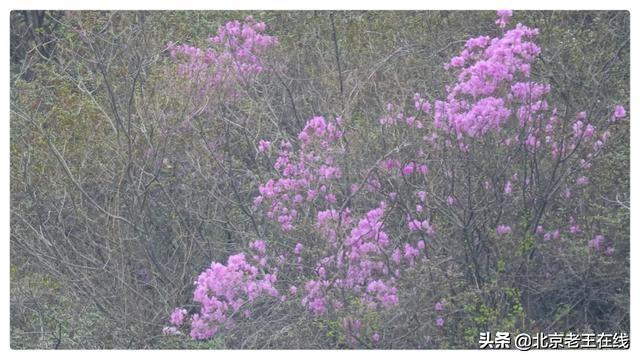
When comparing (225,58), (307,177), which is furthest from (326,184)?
(225,58)

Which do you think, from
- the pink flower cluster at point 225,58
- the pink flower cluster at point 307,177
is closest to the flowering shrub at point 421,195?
the pink flower cluster at point 307,177

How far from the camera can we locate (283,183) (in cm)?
599

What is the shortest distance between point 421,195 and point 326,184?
0.55 m

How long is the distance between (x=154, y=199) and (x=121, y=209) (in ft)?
0.74

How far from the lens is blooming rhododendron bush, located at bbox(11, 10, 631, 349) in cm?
568

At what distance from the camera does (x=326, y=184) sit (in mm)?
5930

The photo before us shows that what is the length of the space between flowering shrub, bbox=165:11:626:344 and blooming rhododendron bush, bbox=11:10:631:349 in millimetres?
13

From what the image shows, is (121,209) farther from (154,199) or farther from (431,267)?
(431,267)

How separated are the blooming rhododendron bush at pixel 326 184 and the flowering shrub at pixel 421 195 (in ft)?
0.04

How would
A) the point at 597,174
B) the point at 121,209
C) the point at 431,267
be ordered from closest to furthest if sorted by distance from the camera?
1. the point at 431,267
2. the point at 597,174
3. the point at 121,209

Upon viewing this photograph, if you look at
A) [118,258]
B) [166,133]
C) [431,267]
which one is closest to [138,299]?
[118,258]

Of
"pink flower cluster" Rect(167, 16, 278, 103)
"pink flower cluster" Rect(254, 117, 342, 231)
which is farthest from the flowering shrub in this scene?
"pink flower cluster" Rect(167, 16, 278, 103)

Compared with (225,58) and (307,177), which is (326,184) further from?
(225,58)

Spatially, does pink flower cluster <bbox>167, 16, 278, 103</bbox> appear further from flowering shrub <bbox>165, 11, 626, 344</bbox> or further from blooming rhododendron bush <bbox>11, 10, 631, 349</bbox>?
flowering shrub <bbox>165, 11, 626, 344</bbox>
